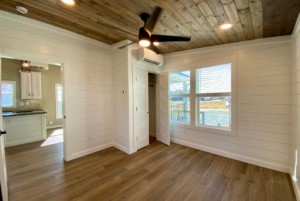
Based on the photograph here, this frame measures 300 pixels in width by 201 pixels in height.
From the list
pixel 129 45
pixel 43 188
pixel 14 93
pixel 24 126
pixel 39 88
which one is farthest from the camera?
pixel 39 88

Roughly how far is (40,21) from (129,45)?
1.65 meters

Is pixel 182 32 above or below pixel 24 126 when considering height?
above

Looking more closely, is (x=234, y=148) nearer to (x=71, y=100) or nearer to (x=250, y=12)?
(x=250, y=12)

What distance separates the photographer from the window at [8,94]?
14.4 feet

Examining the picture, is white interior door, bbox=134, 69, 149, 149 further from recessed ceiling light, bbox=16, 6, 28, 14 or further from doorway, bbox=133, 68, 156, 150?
recessed ceiling light, bbox=16, 6, 28, 14

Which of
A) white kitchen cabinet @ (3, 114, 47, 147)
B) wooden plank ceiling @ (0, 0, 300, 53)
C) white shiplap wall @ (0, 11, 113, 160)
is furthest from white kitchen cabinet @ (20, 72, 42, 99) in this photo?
wooden plank ceiling @ (0, 0, 300, 53)

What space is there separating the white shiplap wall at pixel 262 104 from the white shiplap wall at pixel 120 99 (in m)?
2.20

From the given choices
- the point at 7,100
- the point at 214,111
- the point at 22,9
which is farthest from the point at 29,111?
the point at 214,111

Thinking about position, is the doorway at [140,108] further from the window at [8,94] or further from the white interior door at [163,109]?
the window at [8,94]

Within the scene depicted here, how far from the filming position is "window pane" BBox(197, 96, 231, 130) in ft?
9.62

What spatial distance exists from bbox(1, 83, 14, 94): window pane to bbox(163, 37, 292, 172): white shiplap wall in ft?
22.0

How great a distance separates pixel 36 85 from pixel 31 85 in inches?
5.7

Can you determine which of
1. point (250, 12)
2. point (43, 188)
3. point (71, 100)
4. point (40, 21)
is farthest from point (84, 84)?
Answer: point (250, 12)

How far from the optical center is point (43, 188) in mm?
1901
